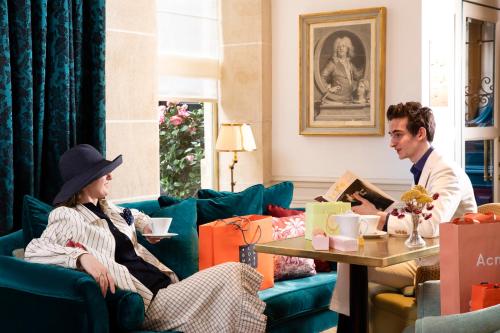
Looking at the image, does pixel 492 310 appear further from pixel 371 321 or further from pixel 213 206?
pixel 213 206

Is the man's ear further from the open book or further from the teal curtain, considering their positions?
the teal curtain

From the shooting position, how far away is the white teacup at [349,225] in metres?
3.42

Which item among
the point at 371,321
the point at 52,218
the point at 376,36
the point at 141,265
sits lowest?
the point at 371,321

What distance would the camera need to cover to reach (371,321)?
395 cm

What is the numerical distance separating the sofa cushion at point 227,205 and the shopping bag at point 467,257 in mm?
2290

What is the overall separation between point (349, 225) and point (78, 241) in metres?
1.13

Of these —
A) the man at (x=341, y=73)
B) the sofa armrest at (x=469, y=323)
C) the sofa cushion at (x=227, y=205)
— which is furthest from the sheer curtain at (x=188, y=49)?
the sofa armrest at (x=469, y=323)

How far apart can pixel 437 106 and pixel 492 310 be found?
171 inches

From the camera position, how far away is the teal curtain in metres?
4.03

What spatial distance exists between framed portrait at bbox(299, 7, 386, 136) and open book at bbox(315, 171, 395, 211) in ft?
7.38

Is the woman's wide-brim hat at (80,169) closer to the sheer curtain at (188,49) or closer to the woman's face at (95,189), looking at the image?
the woman's face at (95,189)

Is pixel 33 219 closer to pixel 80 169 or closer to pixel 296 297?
pixel 80 169

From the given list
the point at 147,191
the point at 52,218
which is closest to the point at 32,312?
the point at 52,218

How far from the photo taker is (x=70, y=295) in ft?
10.3
